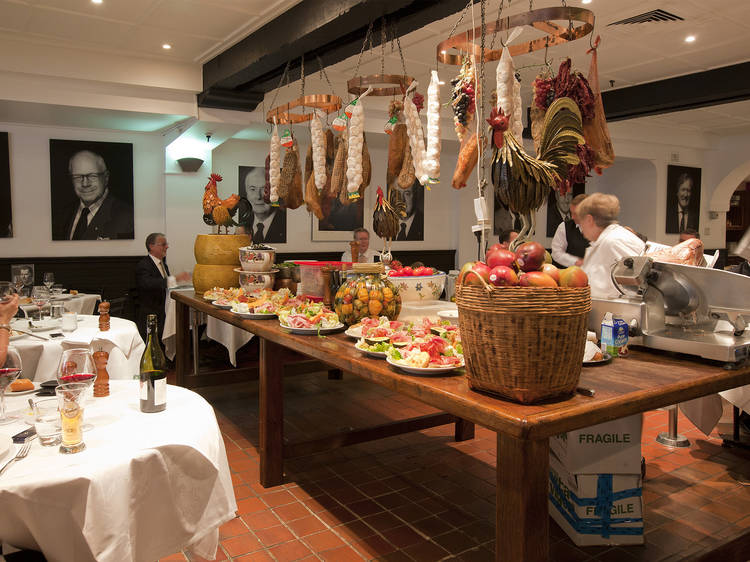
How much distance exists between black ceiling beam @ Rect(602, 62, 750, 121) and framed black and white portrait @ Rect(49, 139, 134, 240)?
21.6 ft

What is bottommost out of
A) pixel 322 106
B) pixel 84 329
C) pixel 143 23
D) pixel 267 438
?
pixel 267 438

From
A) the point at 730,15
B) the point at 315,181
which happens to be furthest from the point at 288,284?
the point at 730,15

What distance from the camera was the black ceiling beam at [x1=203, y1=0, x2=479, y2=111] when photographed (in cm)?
385

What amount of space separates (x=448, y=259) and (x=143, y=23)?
6.23 m

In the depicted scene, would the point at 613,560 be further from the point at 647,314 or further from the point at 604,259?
the point at 604,259

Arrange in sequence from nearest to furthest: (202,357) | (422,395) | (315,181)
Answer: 1. (422,395)
2. (315,181)
3. (202,357)

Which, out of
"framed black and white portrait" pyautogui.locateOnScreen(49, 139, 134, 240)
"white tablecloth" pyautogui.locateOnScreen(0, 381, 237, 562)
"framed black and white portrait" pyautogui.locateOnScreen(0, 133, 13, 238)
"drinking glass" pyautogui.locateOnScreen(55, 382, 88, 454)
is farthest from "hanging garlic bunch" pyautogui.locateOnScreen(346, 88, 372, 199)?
"framed black and white portrait" pyautogui.locateOnScreen(0, 133, 13, 238)

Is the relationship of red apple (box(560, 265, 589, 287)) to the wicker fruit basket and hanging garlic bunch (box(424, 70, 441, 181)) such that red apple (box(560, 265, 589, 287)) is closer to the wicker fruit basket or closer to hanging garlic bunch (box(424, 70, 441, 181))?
the wicker fruit basket

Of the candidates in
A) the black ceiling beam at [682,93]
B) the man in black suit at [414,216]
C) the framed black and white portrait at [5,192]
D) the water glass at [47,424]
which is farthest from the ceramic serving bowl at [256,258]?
the black ceiling beam at [682,93]

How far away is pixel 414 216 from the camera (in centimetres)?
973

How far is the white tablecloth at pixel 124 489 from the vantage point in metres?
1.42

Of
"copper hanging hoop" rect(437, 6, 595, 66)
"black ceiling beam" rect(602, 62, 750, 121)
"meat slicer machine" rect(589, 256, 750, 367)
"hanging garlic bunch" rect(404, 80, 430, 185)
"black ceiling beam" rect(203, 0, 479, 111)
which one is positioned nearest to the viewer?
"meat slicer machine" rect(589, 256, 750, 367)

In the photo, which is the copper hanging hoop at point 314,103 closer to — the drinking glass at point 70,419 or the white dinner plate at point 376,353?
the white dinner plate at point 376,353

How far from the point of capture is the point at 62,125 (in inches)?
280
